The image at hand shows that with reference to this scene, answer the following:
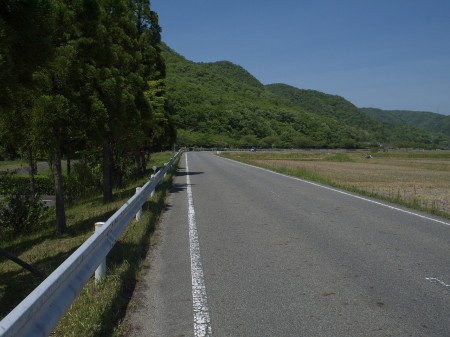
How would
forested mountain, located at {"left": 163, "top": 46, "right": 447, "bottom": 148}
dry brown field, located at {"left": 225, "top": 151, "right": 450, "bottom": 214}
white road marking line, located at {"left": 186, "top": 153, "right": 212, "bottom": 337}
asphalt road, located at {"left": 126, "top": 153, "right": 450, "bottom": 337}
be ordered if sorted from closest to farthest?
white road marking line, located at {"left": 186, "top": 153, "right": 212, "bottom": 337} → asphalt road, located at {"left": 126, "top": 153, "right": 450, "bottom": 337} → dry brown field, located at {"left": 225, "top": 151, "right": 450, "bottom": 214} → forested mountain, located at {"left": 163, "top": 46, "right": 447, "bottom": 148}

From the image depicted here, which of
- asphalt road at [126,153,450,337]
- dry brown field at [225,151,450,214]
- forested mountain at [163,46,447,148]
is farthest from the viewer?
forested mountain at [163,46,447,148]

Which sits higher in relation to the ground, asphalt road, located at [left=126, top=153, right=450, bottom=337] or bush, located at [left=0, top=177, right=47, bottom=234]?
asphalt road, located at [left=126, top=153, right=450, bottom=337]

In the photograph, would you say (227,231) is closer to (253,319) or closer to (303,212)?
(303,212)

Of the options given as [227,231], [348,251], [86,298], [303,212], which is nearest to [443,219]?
[303,212]

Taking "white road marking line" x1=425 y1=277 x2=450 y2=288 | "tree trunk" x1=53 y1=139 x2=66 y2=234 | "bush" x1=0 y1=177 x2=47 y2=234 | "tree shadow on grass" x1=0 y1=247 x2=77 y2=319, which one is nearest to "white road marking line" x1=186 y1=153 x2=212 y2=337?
"tree shadow on grass" x1=0 y1=247 x2=77 y2=319

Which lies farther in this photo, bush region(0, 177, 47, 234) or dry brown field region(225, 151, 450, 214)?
dry brown field region(225, 151, 450, 214)

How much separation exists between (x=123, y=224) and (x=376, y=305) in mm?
3802

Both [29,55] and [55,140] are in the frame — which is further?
[55,140]

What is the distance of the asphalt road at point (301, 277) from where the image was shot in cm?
416

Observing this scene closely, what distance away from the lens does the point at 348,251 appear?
22.8ft

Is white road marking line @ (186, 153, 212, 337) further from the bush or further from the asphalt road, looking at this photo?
the bush

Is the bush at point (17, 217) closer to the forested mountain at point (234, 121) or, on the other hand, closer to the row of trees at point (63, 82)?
the row of trees at point (63, 82)

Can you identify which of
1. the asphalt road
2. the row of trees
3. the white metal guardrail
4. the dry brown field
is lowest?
the dry brown field

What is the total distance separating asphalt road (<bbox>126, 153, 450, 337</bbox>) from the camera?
4.16 metres
